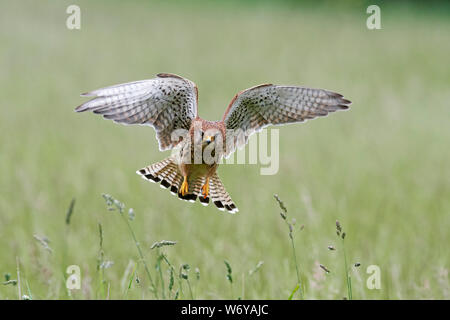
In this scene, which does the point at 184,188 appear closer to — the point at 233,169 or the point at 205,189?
the point at 205,189

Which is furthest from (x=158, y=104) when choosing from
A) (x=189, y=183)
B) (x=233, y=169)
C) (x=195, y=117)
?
(x=233, y=169)

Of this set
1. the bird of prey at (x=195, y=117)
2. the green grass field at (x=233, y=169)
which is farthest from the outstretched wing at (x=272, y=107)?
the green grass field at (x=233, y=169)

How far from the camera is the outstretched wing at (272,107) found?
1910 mm

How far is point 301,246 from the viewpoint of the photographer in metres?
5.11

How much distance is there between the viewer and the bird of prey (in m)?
1.77

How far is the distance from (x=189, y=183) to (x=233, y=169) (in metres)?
6.01

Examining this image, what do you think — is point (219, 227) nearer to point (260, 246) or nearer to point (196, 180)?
point (260, 246)

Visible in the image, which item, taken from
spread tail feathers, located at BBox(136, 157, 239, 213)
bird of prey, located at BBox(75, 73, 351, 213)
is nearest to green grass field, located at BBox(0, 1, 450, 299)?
spread tail feathers, located at BBox(136, 157, 239, 213)

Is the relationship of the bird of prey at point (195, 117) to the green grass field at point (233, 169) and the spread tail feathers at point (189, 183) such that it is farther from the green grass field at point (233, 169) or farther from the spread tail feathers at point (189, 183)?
the green grass field at point (233, 169)

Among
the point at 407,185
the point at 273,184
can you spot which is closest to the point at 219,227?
the point at 273,184

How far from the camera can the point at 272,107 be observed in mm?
2002

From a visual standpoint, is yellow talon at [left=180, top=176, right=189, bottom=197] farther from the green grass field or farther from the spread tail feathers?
the green grass field

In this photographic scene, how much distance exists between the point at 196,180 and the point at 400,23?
20424mm

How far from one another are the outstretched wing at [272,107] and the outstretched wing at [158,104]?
145 millimetres
